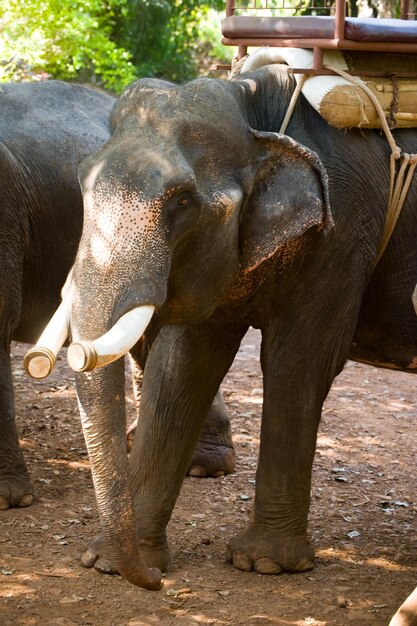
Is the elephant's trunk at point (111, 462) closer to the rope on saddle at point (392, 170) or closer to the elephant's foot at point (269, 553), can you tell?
the elephant's foot at point (269, 553)

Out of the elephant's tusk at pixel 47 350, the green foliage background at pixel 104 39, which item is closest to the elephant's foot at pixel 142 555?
the elephant's tusk at pixel 47 350

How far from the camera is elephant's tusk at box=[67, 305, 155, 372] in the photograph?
10.5 ft

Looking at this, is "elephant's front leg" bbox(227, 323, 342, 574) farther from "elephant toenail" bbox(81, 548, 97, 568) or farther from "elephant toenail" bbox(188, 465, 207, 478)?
Answer: "elephant toenail" bbox(188, 465, 207, 478)

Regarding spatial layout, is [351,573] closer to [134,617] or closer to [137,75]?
[134,617]

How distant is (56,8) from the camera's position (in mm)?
9797

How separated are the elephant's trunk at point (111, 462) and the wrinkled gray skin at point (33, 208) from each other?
6.14 feet

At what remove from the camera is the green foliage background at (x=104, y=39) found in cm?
986

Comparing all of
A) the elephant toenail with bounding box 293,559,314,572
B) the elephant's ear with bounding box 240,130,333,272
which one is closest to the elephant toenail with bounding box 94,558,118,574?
the elephant toenail with bounding box 293,559,314,572

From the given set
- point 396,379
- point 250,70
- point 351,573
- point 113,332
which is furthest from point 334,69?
point 396,379

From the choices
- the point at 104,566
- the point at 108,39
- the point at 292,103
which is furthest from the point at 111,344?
the point at 108,39

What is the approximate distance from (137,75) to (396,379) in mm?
7370

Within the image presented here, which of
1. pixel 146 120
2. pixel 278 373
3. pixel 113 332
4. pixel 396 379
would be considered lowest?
pixel 396 379

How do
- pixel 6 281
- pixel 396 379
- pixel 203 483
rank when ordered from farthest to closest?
pixel 396 379
pixel 203 483
pixel 6 281

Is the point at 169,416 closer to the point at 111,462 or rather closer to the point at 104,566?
the point at 104,566
